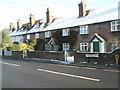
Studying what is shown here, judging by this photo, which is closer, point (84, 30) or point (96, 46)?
point (96, 46)

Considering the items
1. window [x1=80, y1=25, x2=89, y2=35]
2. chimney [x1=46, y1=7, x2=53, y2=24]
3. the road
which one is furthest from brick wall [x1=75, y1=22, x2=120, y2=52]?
the road

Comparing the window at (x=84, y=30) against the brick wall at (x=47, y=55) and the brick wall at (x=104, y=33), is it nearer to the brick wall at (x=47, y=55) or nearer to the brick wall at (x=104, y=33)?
Result: the brick wall at (x=104, y=33)

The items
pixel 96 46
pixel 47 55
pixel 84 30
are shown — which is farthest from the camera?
pixel 84 30

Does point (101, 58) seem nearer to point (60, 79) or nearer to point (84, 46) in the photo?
point (60, 79)

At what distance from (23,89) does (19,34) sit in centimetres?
3879

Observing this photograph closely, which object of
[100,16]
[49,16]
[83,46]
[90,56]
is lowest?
[90,56]

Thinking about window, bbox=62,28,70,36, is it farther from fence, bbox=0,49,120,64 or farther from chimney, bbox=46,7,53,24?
fence, bbox=0,49,120,64

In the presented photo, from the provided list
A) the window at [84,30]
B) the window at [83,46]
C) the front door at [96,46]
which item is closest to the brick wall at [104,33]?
the window at [84,30]

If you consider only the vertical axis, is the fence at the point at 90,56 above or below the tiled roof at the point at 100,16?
below

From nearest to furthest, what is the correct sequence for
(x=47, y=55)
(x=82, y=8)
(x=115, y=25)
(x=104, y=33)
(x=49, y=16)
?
(x=47, y=55) → (x=115, y=25) → (x=104, y=33) → (x=82, y=8) → (x=49, y=16)

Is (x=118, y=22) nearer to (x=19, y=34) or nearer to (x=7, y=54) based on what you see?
(x=7, y=54)

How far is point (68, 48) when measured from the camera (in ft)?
94.1

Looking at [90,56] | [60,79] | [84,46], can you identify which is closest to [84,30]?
[84,46]

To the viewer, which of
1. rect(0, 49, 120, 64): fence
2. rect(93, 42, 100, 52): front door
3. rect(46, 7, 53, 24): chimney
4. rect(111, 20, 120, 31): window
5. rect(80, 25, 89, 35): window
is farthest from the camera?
rect(46, 7, 53, 24): chimney
